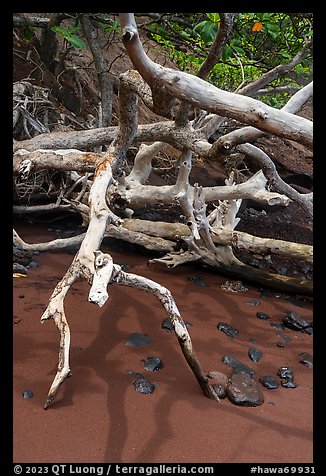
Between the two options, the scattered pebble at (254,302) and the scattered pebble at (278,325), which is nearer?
the scattered pebble at (278,325)

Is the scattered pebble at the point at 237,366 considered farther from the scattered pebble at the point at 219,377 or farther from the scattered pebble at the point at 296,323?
the scattered pebble at the point at 296,323

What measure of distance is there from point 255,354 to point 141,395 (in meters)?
1.01

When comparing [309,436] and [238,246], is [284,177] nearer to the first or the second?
[238,246]

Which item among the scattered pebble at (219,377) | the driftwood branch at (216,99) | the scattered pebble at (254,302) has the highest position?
the driftwood branch at (216,99)

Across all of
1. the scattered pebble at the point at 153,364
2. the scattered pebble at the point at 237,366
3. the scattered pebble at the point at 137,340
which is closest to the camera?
the scattered pebble at the point at 153,364

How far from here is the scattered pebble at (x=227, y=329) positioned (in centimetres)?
325

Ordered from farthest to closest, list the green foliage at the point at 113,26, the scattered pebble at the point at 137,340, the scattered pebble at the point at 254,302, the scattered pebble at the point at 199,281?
the green foliage at the point at 113,26 < the scattered pebble at the point at 199,281 < the scattered pebble at the point at 254,302 < the scattered pebble at the point at 137,340

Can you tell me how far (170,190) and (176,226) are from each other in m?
0.66

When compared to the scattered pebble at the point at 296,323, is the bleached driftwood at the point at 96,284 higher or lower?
higher

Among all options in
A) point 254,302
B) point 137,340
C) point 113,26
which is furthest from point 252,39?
A: point 137,340

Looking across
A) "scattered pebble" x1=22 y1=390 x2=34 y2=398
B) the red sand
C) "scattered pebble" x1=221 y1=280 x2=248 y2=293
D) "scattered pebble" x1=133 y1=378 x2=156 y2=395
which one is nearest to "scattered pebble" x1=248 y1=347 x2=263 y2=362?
the red sand

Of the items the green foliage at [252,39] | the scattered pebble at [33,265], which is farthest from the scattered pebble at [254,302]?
the green foliage at [252,39]

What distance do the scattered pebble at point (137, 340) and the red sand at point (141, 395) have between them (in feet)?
0.16

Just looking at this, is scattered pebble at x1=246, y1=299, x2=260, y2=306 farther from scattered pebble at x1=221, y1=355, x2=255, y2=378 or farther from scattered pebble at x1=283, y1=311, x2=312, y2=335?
scattered pebble at x1=221, y1=355, x2=255, y2=378
